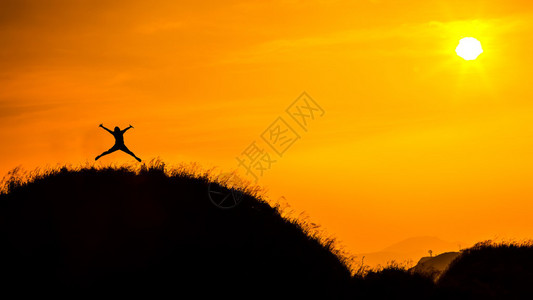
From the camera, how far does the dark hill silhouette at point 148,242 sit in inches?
937

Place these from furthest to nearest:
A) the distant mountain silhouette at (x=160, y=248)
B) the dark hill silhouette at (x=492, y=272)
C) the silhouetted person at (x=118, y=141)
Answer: the dark hill silhouette at (x=492, y=272) < the silhouetted person at (x=118, y=141) < the distant mountain silhouette at (x=160, y=248)

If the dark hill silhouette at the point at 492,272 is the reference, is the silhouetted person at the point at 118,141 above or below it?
above

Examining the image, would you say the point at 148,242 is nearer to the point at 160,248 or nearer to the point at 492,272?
the point at 160,248

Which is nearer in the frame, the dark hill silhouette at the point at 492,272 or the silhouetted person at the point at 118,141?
the silhouetted person at the point at 118,141

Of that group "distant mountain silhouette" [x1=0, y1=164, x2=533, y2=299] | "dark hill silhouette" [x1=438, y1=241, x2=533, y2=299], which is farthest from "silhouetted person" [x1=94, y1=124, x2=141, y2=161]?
"dark hill silhouette" [x1=438, y1=241, x2=533, y2=299]

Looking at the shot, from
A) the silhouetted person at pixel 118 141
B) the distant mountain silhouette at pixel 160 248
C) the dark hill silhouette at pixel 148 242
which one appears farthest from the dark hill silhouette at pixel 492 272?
the silhouetted person at pixel 118 141

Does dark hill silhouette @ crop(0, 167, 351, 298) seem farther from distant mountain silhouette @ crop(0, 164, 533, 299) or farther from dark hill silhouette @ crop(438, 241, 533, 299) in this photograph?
dark hill silhouette @ crop(438, 241, 533, 299)

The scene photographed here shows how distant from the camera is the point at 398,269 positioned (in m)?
33.3

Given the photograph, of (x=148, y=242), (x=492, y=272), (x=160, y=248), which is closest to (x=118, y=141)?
(x=148, y=242)

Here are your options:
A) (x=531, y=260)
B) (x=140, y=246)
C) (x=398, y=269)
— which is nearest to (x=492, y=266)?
(x=531, y=260)

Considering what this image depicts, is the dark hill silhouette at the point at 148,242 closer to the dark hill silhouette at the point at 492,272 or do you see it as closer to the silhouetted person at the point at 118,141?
the silhouetted person at the point at 118,141

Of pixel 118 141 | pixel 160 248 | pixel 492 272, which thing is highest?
pixel 118 141

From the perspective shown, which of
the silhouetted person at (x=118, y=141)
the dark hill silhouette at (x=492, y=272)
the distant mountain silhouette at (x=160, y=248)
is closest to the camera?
the distant mountain silhouette at (x=160, y=248)

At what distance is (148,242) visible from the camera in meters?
25.6
